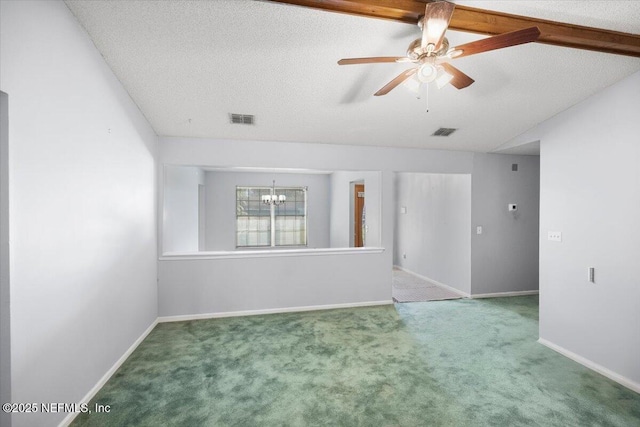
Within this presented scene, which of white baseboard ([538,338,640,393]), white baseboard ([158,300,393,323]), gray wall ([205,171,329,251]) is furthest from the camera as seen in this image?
gray wall ([205,171,329,251])

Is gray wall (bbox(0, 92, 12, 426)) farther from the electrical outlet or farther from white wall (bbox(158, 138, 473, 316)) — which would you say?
the electrical outlet

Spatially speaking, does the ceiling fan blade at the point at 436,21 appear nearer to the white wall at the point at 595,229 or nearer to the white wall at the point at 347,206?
the white wall at the point at 595,229

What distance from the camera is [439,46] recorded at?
5.98 ft

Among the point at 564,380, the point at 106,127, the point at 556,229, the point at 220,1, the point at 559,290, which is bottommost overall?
the point at 564,380

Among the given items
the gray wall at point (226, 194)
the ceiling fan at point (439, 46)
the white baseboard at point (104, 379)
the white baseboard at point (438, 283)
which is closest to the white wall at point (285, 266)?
the white baseboard at point (104, 379)

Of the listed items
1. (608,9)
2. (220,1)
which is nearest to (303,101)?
(220,1)

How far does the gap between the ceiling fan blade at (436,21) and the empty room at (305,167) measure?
1cm

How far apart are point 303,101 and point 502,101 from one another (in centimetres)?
213

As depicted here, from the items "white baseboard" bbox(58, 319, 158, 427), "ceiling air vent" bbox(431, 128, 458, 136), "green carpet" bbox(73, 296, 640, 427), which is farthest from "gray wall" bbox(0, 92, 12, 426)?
"ceiling air vent" bbox(431, 128, 458, 136)

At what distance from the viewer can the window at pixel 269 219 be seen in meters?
7.54

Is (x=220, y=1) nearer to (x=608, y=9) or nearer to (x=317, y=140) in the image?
(x=317, y=140)

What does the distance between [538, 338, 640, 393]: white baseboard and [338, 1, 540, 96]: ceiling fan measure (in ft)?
9.29

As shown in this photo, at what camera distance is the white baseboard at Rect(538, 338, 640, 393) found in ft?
8.09

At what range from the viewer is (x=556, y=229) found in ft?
10.4
